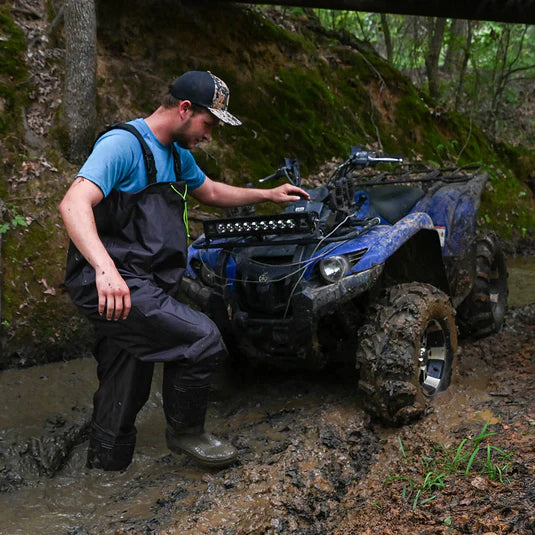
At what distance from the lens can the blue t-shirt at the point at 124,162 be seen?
9.33ft

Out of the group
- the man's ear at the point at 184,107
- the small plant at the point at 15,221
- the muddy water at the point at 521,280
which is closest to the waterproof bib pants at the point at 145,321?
the man's ear at the point at 184,107

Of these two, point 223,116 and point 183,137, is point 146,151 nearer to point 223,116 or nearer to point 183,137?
point 183,137

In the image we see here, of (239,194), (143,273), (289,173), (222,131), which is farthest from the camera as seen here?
(222,131)

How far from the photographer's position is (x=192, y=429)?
3.38 meters

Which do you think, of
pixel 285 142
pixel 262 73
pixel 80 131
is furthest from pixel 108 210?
pixel 262 73

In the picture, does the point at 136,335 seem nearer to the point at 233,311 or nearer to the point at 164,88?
the point at 233,311

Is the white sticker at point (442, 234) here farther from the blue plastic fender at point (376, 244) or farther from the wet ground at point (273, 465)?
the wet ground at point (273, 465)

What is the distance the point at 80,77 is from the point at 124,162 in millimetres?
3135

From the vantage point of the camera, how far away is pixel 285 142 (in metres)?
7.52

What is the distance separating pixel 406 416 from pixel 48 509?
6.47 feet

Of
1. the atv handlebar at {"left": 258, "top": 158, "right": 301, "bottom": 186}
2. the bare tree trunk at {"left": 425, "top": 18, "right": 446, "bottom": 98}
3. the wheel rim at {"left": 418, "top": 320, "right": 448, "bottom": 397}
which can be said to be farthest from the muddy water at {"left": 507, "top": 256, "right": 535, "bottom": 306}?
the bare tree trunk at {"left": 425, "top": 18, "right": 446, "bottom": 98}

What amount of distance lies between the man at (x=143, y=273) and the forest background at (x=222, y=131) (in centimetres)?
170

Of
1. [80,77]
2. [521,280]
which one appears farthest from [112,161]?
[521,280]

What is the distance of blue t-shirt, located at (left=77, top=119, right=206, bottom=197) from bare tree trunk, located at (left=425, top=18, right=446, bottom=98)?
32.2 ft
